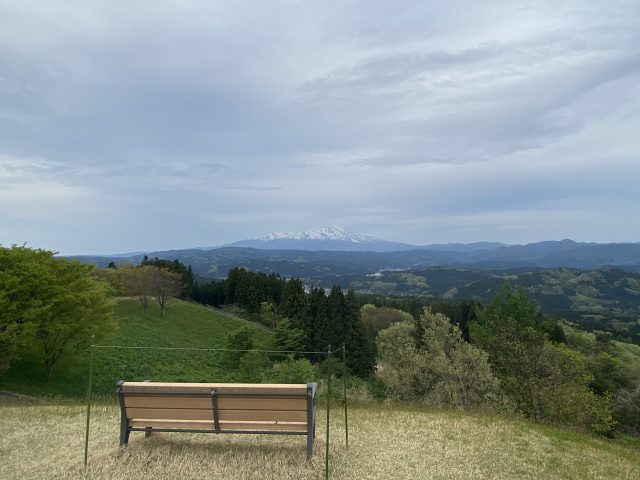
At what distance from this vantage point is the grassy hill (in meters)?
30.5

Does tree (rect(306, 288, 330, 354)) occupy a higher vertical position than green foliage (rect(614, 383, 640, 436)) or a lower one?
higher

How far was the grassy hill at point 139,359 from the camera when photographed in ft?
100

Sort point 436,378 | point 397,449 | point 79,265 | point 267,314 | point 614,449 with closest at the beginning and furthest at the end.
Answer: point 397,449
point 614,449
point 79,265
point 436,378
point 267,314

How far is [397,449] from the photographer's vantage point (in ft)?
29.4

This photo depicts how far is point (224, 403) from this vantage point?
7766 millimetres

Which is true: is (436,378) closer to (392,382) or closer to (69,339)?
(392,382)

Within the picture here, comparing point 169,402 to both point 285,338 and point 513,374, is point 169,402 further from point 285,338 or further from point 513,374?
point 285,338

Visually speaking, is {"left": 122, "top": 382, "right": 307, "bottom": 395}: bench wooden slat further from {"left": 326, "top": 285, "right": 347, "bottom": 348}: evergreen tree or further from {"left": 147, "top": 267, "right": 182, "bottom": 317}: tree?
{"left": 147, "top": 267, "right": 182, "bottom": 317}: tree

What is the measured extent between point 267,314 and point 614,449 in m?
71.1

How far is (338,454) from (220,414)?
2.48 metres

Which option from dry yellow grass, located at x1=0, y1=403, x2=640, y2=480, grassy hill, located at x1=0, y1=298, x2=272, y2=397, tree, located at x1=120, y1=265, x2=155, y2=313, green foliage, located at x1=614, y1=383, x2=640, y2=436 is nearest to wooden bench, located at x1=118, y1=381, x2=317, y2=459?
dry yellow grass, located at x1=0, y1=403, x2=640, y2=480

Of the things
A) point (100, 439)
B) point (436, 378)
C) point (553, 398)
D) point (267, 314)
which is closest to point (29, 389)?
point (100, 439)

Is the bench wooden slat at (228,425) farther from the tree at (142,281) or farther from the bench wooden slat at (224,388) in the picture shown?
the tree at (142,281)

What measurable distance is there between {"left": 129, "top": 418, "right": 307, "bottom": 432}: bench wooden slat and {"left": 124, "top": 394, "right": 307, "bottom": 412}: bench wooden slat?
1.08 feet
